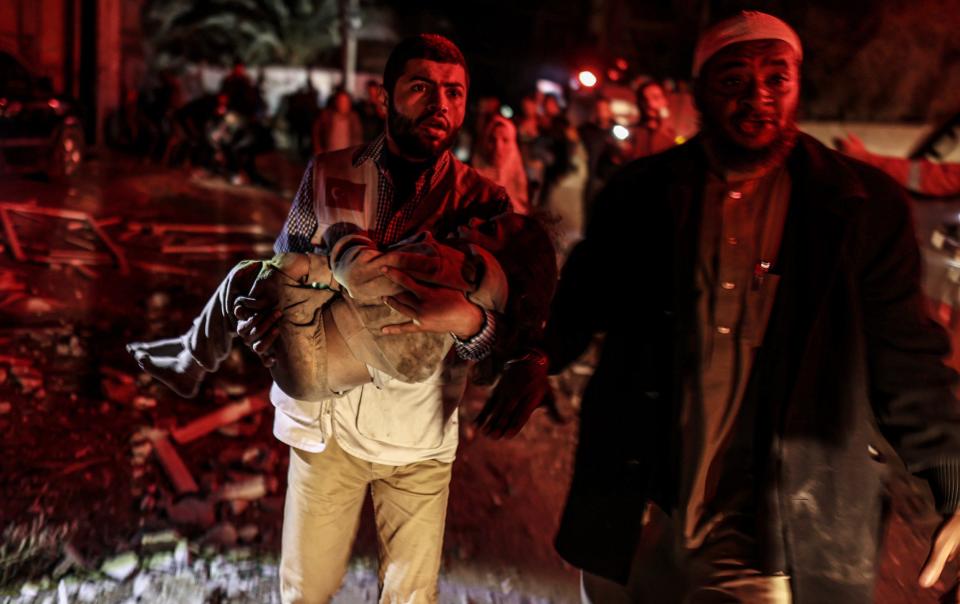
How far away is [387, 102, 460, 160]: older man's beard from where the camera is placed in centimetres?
250

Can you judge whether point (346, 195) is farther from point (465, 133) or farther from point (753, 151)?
point (465, 133)

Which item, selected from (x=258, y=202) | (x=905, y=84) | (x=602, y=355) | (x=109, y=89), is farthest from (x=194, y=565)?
(x=109, y=89)

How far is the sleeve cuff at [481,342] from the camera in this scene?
2320mm

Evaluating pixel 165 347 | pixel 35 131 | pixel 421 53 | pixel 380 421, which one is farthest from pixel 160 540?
pixel 35 131

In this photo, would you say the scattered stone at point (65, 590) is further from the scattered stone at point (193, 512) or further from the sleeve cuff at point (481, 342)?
the sleeve cuff at point (481, 342)

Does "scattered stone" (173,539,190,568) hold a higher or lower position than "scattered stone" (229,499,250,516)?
higher

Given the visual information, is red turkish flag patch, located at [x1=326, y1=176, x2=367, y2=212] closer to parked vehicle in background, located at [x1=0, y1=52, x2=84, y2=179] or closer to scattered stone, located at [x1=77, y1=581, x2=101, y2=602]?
scattered stone, located at [x1=77, y1=581, x2=101, y2=602]

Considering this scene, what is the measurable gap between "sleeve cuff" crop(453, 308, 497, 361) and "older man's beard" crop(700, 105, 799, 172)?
80 centimetres

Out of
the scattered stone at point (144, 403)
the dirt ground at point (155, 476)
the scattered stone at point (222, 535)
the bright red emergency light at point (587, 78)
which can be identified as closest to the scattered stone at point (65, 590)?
the dirt ground at point (155, 476)

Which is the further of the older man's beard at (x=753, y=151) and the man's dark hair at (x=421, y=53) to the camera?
the man's dark hair at (x=421, y=53)

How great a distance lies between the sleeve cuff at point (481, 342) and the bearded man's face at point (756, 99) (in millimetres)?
815

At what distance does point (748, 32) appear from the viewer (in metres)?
2.31

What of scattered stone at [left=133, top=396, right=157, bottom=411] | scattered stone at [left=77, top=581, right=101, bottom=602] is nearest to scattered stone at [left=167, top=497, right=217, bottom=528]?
scattered stone at [left=77, top=581, right=101, bottom=602]

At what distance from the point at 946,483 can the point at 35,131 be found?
13121mm
